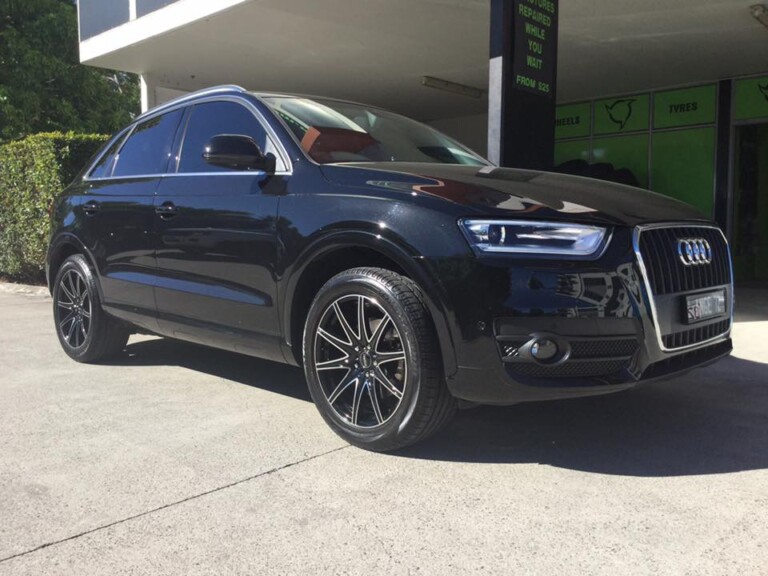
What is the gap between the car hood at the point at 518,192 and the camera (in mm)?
2926

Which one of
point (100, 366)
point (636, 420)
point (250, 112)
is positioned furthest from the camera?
point (100, 366)

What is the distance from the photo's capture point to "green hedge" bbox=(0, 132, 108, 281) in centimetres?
999

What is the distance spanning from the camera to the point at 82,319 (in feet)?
17.2

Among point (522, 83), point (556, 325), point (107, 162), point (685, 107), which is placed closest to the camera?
point (556, 325)

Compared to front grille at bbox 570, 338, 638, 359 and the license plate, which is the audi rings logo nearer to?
the license plate

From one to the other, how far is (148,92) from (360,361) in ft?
34.3

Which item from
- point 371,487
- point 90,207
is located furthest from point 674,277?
point 90,207

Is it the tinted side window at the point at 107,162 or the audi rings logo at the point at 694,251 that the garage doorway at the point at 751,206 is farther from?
the tinted side window at the point at 107,162

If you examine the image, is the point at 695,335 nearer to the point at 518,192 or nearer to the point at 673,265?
the point at 673,265

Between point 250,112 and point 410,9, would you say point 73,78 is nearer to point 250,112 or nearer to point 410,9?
point 410,9

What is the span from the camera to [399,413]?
10.1 ft

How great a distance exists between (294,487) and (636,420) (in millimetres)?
1896

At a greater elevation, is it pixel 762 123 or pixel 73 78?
pixel 73 78

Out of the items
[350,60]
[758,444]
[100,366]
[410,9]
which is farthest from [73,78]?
[758,444]
